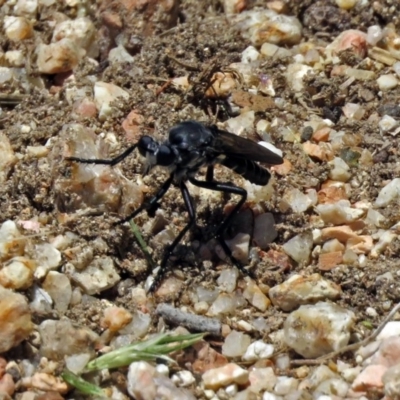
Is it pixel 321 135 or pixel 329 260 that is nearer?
pixel 329 260

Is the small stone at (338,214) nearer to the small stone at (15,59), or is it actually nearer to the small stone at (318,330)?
the small stone at (318,330)

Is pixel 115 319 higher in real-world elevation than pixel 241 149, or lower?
lower

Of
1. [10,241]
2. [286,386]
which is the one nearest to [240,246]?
[286,386]

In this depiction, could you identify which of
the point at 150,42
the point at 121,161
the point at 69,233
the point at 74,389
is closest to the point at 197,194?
the point at 121,161

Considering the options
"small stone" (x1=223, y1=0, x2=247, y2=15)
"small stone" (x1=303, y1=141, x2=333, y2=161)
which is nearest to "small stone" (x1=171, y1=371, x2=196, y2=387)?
"small stone" (x1=303, y1=141, x2=333, y2=161)

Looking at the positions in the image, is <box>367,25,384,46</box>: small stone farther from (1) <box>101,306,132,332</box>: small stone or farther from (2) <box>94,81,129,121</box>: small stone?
(1) <box>101,306,132,332</box>: small stone

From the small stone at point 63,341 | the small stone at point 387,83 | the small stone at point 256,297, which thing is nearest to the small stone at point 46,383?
the small stone at point 63,341

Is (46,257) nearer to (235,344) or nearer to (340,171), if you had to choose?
(235,344)
